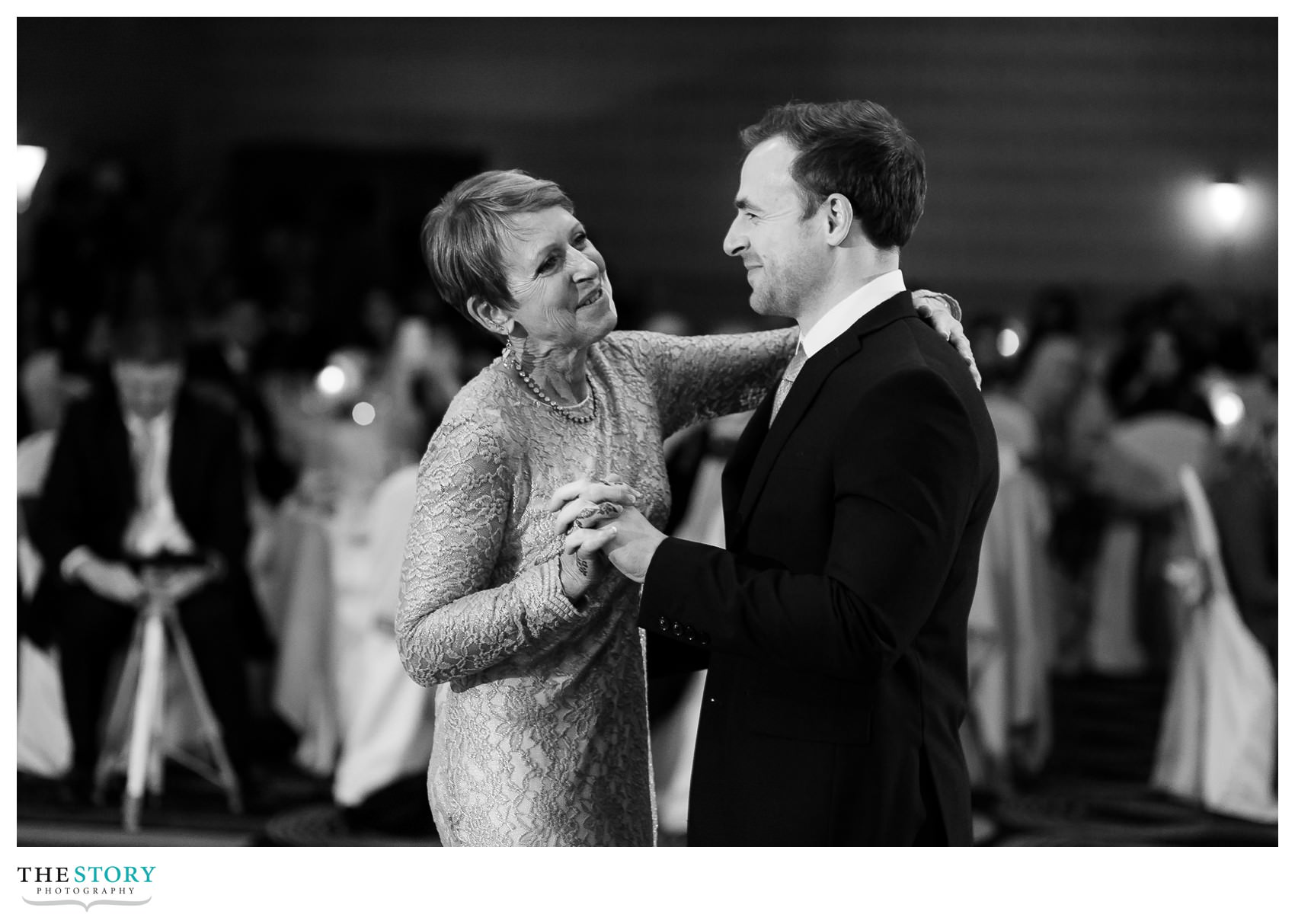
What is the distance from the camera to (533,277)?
1960 mm

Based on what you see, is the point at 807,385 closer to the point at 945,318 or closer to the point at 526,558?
the point at 945,318

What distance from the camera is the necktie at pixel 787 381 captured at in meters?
1.96

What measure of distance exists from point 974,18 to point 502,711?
33.9 ft

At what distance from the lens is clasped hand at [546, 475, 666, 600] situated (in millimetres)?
1770

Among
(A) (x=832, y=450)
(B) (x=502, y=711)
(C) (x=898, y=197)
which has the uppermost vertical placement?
(C) (x=898, y=197)

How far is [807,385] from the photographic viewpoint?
1838 mm

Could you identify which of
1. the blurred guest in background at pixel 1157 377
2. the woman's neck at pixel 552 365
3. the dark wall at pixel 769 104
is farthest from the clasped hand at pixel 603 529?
the dark wall at pixel 769 104

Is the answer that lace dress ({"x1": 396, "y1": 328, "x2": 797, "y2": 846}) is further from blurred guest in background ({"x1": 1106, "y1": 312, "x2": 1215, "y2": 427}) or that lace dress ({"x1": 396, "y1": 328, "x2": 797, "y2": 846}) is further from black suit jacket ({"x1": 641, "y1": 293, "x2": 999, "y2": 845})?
blurred guest in background ({"x1": 1106, "y1": 312, "x2": 1215, "y2": 427})

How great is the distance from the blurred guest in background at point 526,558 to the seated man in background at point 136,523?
9.76 ft

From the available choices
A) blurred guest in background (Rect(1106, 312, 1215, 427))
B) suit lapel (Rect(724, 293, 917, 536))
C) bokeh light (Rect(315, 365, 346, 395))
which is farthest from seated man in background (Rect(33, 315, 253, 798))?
blurred guest in background (Rect(1106, 312, 1215, 427))

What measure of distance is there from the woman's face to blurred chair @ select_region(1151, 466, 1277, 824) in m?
3.50
